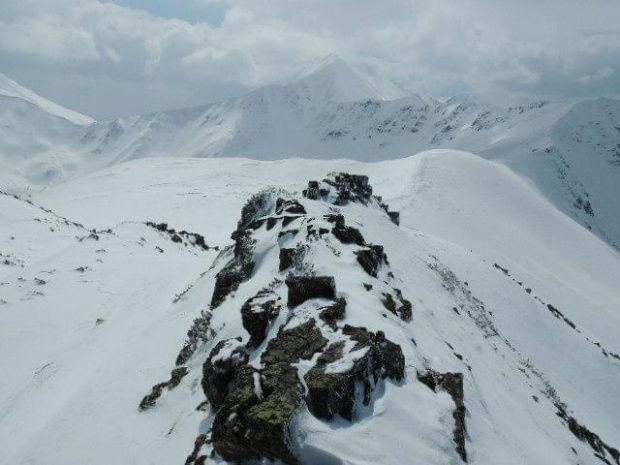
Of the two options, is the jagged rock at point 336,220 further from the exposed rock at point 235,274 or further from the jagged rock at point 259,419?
the jagged rock at point 259,419

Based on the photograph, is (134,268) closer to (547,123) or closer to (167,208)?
(167,208)

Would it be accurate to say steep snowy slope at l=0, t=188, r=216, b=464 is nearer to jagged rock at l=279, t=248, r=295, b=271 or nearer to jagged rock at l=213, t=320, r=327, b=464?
jagged rock at l=213, t=320, r=327, b=464

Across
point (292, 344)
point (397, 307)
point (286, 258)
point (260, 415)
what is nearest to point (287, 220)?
point (286, 258)

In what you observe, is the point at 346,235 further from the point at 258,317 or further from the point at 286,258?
the point at 258,317

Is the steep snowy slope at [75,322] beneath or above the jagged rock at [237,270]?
beneath

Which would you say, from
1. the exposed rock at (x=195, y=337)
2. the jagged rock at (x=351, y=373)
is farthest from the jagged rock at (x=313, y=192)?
the jagged rock at (x=351, y=373)

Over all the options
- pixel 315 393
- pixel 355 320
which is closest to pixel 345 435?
pixel 315 393
